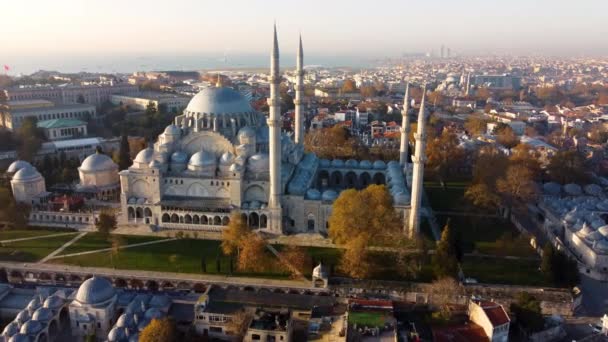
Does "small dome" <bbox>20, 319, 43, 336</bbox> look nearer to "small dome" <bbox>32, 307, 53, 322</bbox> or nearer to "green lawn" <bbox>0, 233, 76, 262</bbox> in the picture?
"small dome" <bbox>32, 307, 53, 322</bbox>

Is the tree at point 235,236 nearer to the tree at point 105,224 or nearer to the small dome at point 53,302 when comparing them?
the tree at point 105,224

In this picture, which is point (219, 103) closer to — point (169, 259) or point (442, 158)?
point (169, 259)

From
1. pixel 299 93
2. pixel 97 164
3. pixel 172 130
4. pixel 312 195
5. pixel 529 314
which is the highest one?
pixel 299 93

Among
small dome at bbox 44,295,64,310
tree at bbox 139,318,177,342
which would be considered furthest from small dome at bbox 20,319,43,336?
tree at bbox 139,318,177,342

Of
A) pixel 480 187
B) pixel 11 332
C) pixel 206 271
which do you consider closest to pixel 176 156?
pixel 206 271

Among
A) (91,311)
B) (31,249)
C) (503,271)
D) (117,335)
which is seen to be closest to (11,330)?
(91,311)
